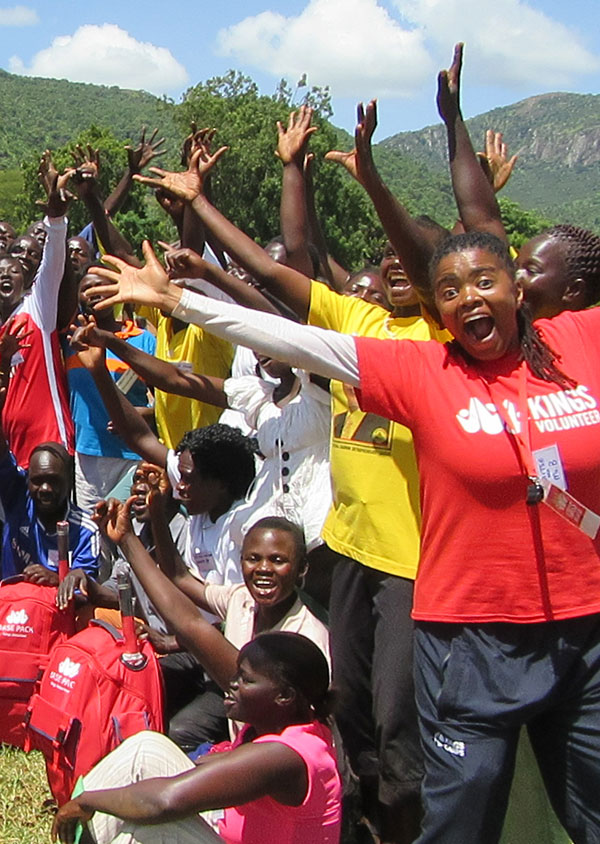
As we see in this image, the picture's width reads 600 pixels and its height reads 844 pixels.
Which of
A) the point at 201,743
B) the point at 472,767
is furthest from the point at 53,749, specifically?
the point at 472,767

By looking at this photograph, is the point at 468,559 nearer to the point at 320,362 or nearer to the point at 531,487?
the point at 531,487

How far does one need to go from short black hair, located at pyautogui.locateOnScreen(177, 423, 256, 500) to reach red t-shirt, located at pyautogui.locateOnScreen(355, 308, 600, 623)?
174 cm

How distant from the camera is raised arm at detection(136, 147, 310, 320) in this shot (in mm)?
2924

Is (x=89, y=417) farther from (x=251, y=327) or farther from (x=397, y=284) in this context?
(x=251, y=327)

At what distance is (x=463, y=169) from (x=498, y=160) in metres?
0.73

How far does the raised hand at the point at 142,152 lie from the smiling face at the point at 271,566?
3.27 meters

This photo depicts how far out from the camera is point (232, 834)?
2.63m

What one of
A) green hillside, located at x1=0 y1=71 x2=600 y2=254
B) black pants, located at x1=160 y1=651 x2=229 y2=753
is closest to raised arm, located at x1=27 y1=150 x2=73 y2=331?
black pants, located at x1=160 y1=651 x2=229 y2=753

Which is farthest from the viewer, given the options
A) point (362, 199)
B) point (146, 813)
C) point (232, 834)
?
point (362, 199)

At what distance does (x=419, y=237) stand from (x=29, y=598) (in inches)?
86.1

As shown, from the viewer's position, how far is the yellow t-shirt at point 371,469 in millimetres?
2936

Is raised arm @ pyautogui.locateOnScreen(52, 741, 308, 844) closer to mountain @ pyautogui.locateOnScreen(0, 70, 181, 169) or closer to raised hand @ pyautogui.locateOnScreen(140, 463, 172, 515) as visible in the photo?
raised hand @ pyautogui.locateOnScreen(140, 463, 172, 515)

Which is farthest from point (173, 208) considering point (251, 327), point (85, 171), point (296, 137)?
point (251, 327)

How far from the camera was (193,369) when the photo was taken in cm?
468
